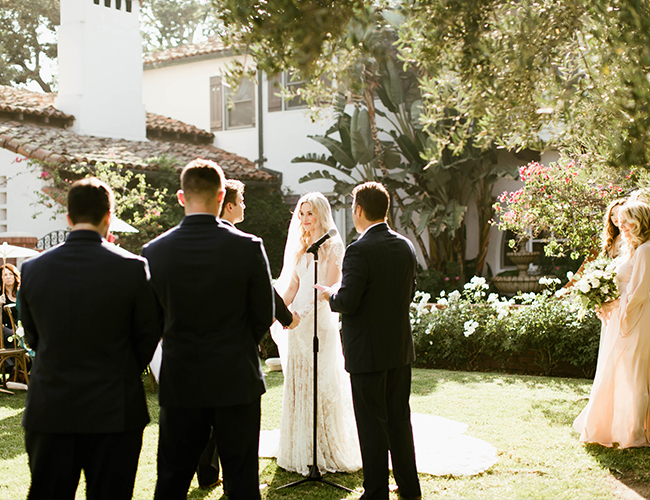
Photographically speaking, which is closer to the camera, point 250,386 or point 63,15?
point 250,386

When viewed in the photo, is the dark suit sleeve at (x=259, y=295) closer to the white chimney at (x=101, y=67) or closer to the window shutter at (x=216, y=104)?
the white chimney at (x=101, y=67)

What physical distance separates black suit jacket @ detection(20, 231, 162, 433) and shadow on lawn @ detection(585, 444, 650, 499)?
3686 mm

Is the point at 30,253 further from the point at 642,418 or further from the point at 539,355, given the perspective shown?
the point at 642,418

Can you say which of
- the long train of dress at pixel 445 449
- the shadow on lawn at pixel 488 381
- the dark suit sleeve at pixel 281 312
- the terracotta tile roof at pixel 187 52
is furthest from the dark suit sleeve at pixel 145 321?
the terracotta tile roof at pixel 187 52

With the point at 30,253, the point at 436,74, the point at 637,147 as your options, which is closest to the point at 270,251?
the point at 30,253

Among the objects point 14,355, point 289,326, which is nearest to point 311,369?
point 289,326

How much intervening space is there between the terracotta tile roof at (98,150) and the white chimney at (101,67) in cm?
56

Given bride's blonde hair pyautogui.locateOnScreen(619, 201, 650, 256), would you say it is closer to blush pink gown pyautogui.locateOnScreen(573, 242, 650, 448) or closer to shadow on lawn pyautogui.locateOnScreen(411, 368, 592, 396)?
blush pink gown pyautogui.locateOnScreen(573, 242, 650, 448)

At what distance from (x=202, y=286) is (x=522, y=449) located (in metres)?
3.83

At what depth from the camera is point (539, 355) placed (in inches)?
382

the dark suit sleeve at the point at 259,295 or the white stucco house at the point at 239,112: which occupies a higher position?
the white stucco house at the point at 239,112

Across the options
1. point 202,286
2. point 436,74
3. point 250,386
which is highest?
point 436,74

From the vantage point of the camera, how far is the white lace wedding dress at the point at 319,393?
5273mm

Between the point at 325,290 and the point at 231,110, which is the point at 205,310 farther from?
the point at 231,110
